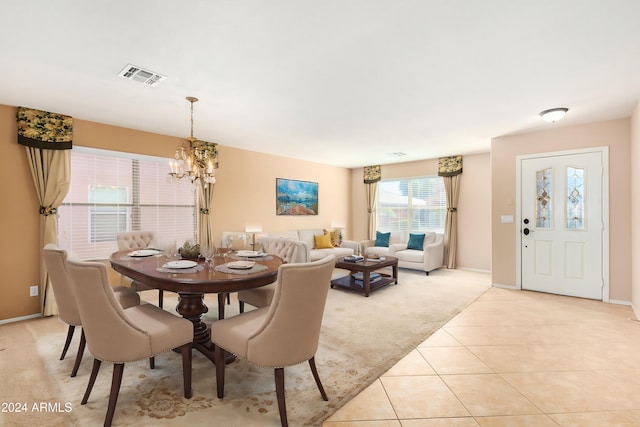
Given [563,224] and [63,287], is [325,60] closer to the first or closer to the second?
[63,287]

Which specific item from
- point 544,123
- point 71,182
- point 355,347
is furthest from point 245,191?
point 544,123

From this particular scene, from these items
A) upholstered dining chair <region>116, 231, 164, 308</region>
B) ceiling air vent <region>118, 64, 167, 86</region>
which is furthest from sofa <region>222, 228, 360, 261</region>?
ceiling air vent <region>118, 64, 167, 86</region>

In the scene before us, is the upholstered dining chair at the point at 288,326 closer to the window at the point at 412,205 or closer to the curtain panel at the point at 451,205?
the curtain panel at the point at 451,205

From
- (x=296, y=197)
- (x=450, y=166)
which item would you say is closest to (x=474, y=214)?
(x=450, y=166)

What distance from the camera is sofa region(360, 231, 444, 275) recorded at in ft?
19.5

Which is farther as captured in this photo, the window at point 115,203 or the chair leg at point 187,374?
the window at point 115,203

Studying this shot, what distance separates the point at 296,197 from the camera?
6.79 metres

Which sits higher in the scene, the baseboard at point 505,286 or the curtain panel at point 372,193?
the curtain panel at point 372,193

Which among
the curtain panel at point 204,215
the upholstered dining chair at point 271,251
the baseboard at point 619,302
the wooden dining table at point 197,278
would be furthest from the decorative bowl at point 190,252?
the baseboard at point 619,302

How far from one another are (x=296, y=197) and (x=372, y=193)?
2.25 m

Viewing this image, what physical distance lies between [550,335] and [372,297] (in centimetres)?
209

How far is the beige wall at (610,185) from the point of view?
3986 millimetres

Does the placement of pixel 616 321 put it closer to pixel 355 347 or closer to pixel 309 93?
pixel 355 347

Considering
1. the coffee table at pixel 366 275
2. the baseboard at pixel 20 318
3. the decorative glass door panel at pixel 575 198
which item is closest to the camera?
the baseboard at pixel 20 318
